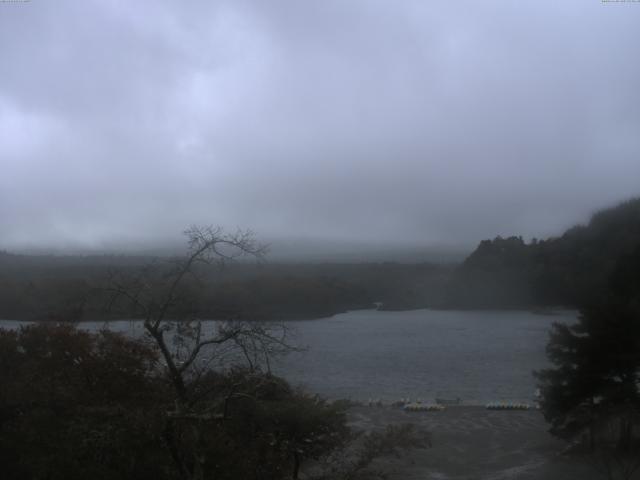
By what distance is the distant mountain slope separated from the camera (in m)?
14.9

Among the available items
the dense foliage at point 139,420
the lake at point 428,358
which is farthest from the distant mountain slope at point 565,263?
the dense foliage at point 139,420

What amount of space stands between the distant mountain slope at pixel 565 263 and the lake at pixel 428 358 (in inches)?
38.4

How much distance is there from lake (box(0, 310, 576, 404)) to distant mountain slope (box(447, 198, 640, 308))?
974 mm

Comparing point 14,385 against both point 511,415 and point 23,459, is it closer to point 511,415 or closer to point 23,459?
point 23,459

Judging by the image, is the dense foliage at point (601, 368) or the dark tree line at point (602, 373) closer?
the dark tree line at point (602, 373)

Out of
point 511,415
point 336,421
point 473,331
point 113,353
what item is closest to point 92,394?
point 113,353

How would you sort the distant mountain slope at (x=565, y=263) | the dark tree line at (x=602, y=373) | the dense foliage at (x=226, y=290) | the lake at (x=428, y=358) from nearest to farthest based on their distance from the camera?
the dense foliage at (x=226, y=290)
the dark tree line at (x=602, y=373)
the distant mountain slope at (x=565, y=263)
the lake at (x=428, y=358)

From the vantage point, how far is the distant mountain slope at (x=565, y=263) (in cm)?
1494

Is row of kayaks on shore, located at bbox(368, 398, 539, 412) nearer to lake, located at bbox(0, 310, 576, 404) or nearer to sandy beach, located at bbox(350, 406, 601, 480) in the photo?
sandy beach, located at bbox(350, 406, 601, 480)

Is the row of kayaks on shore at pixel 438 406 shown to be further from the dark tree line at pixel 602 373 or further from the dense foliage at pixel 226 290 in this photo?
the dark tree line at pixel 602 373

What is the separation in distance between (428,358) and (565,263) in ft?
34.8

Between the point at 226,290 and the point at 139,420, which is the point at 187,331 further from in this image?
the point at 226,290

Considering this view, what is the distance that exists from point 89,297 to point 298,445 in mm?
4026

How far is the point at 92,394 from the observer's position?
29.3 feet
